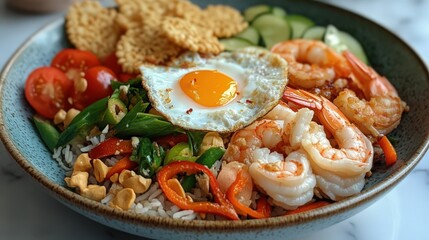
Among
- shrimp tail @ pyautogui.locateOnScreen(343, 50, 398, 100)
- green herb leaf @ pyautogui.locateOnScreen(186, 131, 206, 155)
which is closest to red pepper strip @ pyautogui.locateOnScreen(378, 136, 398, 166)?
shrimp tail @ pyautogui.locateOnScreen(343, 50, 398, 100)

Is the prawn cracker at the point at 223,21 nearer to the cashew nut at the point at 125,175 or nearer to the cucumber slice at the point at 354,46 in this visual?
the cucumber slice at the point at 354,46

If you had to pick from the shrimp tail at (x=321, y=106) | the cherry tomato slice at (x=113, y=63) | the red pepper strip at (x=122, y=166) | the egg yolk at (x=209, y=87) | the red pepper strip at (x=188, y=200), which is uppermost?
the shrimp tail at (x=321, y=106)

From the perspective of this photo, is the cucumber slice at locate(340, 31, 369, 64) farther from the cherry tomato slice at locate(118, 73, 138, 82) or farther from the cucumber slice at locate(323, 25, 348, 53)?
the cherry tomato slice at locate(118, 73, 138, 82)

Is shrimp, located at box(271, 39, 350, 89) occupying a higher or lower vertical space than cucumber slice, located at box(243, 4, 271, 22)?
higher

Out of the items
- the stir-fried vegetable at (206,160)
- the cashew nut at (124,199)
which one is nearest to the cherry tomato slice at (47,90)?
the cashew nut at (124,199)

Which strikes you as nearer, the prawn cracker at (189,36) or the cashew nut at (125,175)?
the cashew nut at (125,175)

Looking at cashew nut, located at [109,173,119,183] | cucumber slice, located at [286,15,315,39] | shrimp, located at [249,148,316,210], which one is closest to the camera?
shrimp, located at [249,148,316,210]
